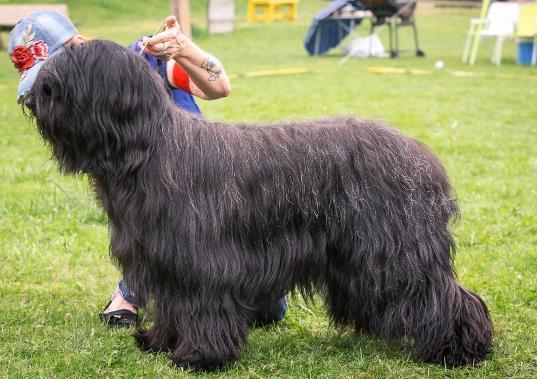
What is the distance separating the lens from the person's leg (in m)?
4.40

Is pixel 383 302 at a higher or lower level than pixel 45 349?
higher

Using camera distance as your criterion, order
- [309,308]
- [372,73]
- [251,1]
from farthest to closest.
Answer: [251,1] → [372,73] → [309,308]

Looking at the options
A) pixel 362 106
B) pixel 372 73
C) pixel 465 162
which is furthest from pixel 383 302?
pixel 372 73

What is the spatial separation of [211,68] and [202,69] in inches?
2.0

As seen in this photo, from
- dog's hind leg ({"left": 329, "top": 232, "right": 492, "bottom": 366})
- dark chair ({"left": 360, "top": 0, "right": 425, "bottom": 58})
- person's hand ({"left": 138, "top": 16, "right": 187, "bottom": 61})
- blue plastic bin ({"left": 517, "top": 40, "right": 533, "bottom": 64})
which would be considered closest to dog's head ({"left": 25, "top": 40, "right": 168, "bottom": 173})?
person's hand ({"left": 138, "top": 16, "right": 187, "bottom": 61})

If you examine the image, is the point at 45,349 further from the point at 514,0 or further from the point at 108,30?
the point at 108,30

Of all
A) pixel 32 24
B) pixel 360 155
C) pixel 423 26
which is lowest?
pixel 423 26

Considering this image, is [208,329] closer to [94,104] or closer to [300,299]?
[94,104]

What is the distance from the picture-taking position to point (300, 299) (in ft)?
15.9

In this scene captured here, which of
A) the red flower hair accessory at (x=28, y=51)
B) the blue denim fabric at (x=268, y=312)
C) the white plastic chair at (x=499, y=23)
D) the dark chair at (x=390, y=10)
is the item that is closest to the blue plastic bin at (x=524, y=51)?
the white plastic chair at (x=499, y=23)

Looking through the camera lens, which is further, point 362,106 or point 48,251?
point 362,106

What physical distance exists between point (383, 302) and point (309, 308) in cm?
96

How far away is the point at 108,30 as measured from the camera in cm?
2400

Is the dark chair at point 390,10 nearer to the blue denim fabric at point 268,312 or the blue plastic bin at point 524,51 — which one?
the blue plastic bin at point 524,51
